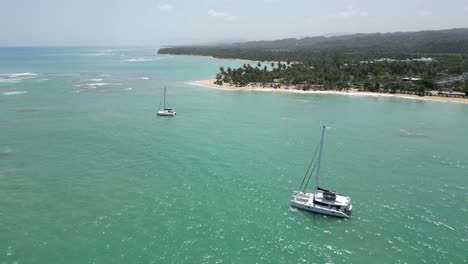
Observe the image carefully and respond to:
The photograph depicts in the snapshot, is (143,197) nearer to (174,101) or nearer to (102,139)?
(102,139)

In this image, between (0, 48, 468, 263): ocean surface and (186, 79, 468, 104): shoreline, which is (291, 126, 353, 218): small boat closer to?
(0, 48, 468, 263): ocean surface

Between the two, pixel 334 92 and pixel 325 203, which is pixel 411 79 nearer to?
pixel 334 92

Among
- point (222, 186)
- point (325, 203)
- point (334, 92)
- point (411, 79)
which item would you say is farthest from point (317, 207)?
point (411, 79)

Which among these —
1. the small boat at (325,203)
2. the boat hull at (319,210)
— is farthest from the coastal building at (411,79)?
the boat hull at (319,210)

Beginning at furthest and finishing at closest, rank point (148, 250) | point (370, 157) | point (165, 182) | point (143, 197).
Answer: point (370, 157) → point (165, 182) → point (143, 197) → point (148, 250)

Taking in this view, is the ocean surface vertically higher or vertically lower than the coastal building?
lower

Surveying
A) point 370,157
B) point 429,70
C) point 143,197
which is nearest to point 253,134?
point 370,157

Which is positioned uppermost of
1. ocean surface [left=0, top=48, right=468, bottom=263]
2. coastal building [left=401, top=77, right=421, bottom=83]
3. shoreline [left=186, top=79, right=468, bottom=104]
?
coastal building [left=401, top=77, right=421, bottom=83]

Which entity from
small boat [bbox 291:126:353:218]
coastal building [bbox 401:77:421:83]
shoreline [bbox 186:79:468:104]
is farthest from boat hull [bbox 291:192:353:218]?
coastal building [bbox 401:77:421:83]
